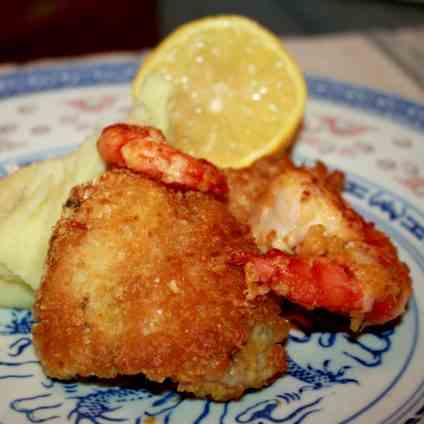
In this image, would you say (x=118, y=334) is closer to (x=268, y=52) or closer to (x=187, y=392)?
(x=187, y=392)

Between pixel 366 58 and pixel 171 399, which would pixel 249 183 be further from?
pixel 366 58

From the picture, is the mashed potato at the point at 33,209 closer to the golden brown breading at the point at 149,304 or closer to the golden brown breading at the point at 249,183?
the golden brown breading at the point at 149,304

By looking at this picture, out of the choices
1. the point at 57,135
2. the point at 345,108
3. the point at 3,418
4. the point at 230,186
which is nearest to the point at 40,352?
the point at 3,418

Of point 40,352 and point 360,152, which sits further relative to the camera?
point 360,152

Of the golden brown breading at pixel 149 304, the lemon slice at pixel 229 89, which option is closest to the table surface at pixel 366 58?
the lemon slice at pixel 229 89

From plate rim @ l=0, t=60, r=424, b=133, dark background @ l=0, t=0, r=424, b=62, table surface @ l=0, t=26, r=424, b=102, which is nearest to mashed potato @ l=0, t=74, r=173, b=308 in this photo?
plate rim @ l=0, t=60, r=424, b=133
